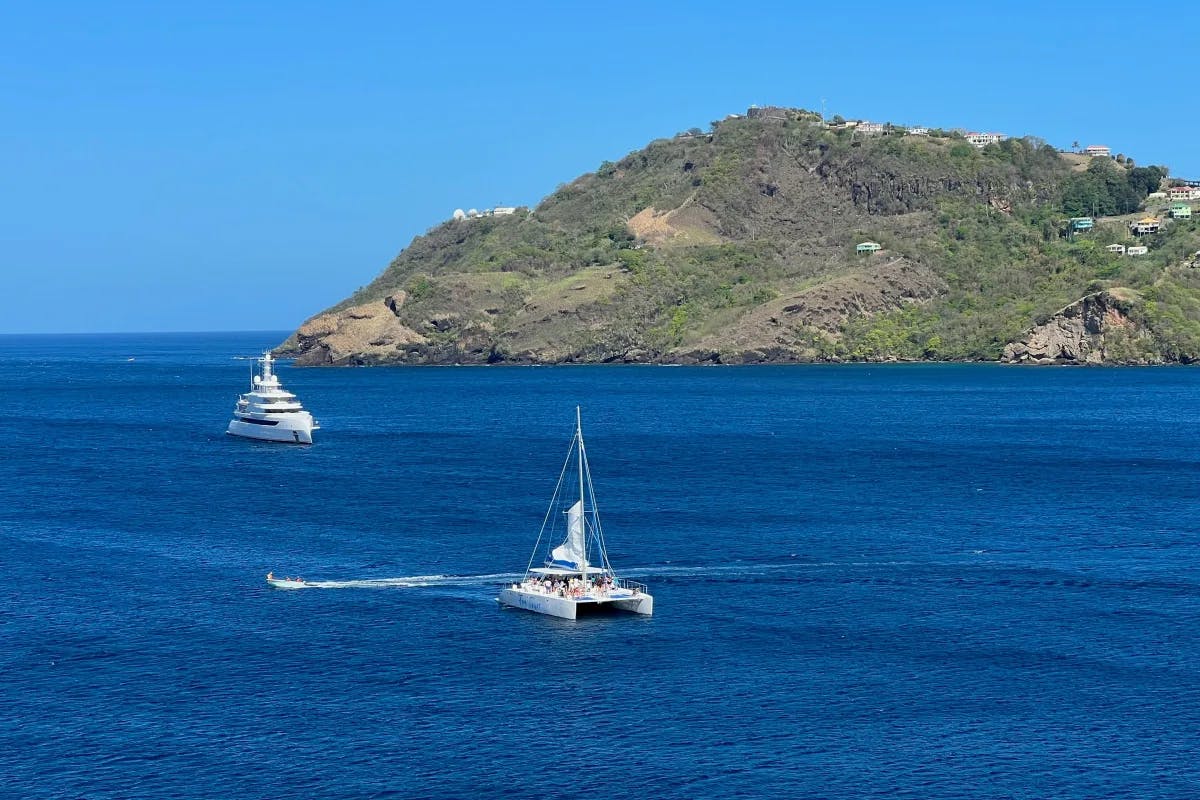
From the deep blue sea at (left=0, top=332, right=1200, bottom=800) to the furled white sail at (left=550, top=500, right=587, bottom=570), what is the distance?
3979 millimetres

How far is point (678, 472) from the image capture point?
12938 centimetres

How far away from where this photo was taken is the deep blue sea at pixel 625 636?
180 feet

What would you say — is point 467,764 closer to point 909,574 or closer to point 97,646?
point 97,646

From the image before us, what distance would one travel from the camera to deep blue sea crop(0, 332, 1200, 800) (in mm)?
54938

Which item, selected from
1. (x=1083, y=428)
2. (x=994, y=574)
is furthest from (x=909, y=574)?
(x=1083, y=428)

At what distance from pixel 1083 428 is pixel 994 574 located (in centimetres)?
8079

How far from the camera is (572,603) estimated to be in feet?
249

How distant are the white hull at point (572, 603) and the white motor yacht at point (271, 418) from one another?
8297cm

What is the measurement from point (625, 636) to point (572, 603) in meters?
4.72

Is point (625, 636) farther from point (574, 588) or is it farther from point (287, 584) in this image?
point (287, 584)

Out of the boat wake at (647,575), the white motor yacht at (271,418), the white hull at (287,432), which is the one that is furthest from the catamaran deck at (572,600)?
the white motor yacht at (271,418)

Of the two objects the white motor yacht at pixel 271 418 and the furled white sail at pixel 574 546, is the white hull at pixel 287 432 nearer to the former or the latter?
the white motor yacht at pixel 271 418

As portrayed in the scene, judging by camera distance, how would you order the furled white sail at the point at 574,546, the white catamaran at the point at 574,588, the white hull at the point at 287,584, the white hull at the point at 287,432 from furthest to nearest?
the white hull at the point at 287,432 → the white hull at the point at 287,584 → the furled white sail at the point at 574,546 → the white catamaran at the point at 574,588

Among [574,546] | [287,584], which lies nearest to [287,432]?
[287,584]
